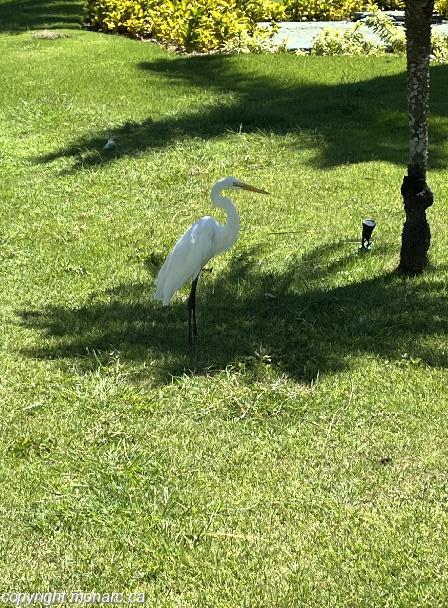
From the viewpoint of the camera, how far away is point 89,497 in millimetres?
4246

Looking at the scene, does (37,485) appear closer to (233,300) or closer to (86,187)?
(233,300)

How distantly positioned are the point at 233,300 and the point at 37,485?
8.45 feet

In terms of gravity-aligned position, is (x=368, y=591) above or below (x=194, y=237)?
below

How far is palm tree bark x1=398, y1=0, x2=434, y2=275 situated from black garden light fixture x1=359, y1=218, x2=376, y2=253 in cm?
50

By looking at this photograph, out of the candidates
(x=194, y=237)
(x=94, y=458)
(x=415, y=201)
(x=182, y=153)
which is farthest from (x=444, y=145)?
(x=94, y=458)

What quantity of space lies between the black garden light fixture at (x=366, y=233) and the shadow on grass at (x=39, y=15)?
11865 millimetres

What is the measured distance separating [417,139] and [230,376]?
85.8 inches

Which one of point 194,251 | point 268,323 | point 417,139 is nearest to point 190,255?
point 194,251

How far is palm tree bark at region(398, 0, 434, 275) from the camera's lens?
232 inches

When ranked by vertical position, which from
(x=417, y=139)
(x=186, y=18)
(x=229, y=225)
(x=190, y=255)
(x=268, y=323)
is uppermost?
(x=417, y=139)

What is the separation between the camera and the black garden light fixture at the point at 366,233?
22.6 feet

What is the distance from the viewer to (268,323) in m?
6.03

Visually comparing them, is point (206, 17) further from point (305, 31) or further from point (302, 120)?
point (302, 120)

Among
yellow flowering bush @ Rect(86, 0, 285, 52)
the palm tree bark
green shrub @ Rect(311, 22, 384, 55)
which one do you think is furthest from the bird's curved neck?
yellow flowering bush @ Rect(86, 0, 285, 52)
